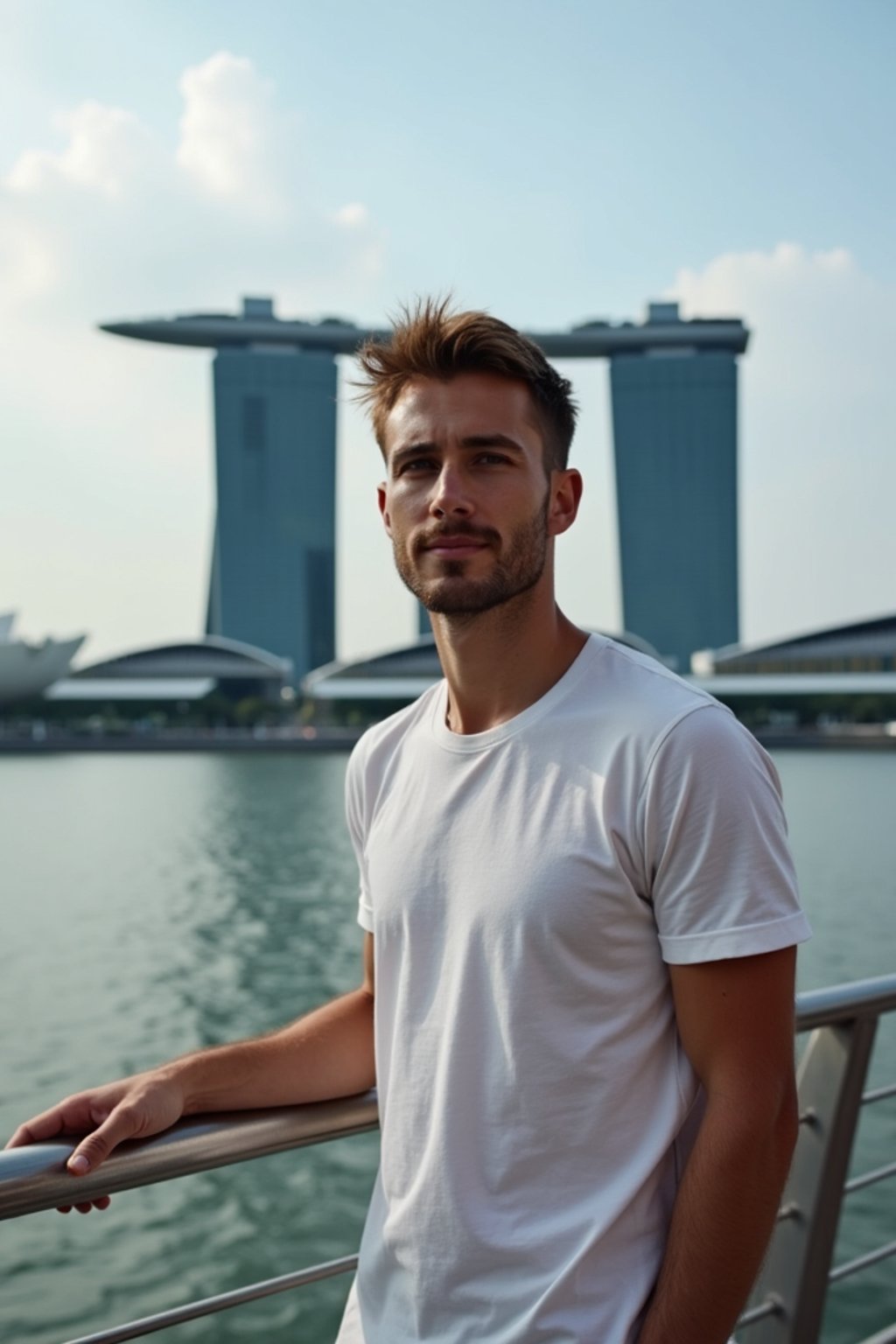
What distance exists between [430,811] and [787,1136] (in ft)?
1.16

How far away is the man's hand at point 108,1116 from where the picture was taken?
0.94 meters

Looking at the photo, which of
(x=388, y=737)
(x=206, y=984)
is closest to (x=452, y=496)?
(x=388, y=737)

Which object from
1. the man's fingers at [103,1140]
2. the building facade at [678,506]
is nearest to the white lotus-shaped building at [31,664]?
the building facade at [678,506]

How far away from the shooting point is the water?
3861 mm

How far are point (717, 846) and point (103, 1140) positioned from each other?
1.61ft

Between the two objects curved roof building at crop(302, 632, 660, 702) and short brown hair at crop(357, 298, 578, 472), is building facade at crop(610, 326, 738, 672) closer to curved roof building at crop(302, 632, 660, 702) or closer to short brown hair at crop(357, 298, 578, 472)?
curved roof building at crop(302, 632, 660, 702)

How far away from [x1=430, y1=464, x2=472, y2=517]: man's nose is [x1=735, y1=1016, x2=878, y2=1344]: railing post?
761 mm

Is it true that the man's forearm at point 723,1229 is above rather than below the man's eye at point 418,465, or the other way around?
below

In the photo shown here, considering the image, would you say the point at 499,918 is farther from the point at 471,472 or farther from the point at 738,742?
the point at 471,472

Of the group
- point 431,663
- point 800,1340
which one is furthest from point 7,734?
point 800,1340

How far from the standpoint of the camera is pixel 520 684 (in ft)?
3.39

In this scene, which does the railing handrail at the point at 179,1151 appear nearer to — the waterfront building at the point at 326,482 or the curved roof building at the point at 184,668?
the curved roof building at the point at 184,668

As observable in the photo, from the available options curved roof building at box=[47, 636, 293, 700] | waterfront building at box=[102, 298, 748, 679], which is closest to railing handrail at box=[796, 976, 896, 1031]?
curved roof building at box=[47, 636, 293, 700]

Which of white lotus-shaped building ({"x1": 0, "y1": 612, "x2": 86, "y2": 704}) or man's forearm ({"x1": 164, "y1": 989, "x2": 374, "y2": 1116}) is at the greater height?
white lotus-shaped building ({"x1": 0, "y1": 612, "x2": 86, "y2": 704})
